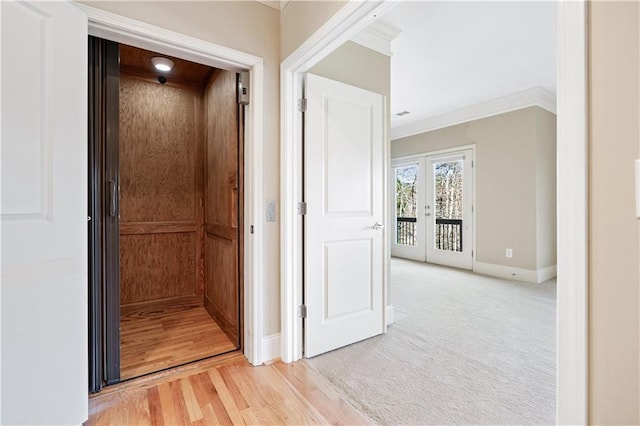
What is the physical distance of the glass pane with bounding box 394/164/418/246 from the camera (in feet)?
19.5

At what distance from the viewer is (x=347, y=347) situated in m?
2.27

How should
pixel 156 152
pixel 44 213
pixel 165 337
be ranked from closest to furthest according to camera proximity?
1. pixel 44 213
2. pixel 165 337
3. pixel 156 152

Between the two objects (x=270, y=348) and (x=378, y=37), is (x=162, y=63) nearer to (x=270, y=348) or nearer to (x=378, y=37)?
(x=378, y=37)

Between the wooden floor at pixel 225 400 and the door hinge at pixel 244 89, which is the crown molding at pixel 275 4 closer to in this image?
the door hinge at pixel 244 89

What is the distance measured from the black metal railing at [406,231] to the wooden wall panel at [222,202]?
161 inches

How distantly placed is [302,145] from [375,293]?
1283mm

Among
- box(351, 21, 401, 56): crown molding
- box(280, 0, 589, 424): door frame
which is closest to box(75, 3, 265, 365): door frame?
box(351, 21, 401, 56): crown molding

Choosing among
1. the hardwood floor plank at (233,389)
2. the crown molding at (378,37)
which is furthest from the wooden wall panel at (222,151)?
the crown molding at (378,37)

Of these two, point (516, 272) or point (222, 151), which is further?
point (516, 272)

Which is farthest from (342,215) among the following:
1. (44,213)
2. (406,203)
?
(406,203)

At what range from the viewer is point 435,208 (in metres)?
5.52

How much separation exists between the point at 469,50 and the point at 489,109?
189 cm

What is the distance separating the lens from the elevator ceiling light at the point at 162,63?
104 inches

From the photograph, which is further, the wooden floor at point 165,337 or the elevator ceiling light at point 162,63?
the elevator ceiling light at point 162,63
